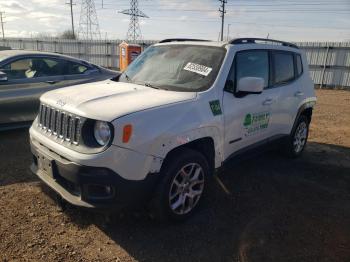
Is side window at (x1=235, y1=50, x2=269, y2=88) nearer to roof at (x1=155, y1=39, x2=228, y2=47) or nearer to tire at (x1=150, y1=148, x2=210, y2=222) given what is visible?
roof at (x1=155, y1=39, x2=228, y2=47)

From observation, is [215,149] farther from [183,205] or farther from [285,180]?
[285,180]

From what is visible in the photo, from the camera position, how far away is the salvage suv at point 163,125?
2.94 meters

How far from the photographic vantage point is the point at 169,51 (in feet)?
14.6

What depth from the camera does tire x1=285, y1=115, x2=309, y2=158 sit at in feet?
18.5

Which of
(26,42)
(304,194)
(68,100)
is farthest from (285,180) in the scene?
(26,42)

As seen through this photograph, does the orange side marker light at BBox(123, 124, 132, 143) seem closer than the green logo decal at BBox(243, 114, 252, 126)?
Yes

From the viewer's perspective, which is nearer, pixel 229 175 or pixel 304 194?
pixel 304 194

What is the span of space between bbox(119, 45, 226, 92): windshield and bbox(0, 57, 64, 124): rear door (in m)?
2.46

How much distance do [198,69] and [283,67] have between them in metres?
1.84

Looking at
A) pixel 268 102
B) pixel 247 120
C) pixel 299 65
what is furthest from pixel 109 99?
pixel 299 65

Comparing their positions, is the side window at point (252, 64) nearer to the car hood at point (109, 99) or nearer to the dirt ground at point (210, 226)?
the car hood at point (109, 99)

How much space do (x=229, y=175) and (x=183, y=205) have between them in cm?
163

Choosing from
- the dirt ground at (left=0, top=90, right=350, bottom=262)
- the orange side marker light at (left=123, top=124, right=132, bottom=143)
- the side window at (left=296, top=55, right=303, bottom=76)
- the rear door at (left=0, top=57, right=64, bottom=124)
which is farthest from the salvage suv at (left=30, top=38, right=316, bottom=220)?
the rear door at (left=0, top=57, right=64, bottom=124)

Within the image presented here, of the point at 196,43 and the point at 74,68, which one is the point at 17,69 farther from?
the point at 196,43
